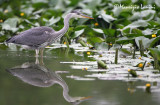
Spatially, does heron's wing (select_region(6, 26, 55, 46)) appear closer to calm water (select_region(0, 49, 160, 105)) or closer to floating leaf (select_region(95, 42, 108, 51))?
calm water (select_region(0, 49, 160, 105))

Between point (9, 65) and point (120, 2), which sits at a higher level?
point (120, 2)

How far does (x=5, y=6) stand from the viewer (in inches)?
578

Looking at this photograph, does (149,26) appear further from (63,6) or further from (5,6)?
(5,6)

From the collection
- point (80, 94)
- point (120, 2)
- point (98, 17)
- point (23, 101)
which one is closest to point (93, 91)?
Result: point (80, 94)

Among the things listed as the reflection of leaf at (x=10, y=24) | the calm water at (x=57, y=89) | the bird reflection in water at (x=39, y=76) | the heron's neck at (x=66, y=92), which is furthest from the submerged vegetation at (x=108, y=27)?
the heron's neck at (x=66, y=92)

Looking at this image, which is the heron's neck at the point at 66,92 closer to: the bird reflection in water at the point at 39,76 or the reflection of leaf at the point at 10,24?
the bird reflection in water at the point at 39,76

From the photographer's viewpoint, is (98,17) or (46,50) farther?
(98,17)

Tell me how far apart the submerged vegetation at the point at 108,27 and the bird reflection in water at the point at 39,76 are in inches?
31.9

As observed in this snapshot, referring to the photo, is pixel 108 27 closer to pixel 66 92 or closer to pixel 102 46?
pixel 102 46

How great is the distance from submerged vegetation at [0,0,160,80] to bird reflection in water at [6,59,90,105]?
811 mm

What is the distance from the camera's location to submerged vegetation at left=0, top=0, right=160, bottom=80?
283 inches

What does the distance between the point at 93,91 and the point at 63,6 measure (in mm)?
9934

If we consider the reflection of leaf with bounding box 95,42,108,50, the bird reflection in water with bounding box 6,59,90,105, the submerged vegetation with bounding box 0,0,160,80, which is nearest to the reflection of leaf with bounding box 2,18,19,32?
the submerged vegetation with bounding box 0,0,160,80

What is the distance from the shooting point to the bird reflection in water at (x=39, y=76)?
4.50m
